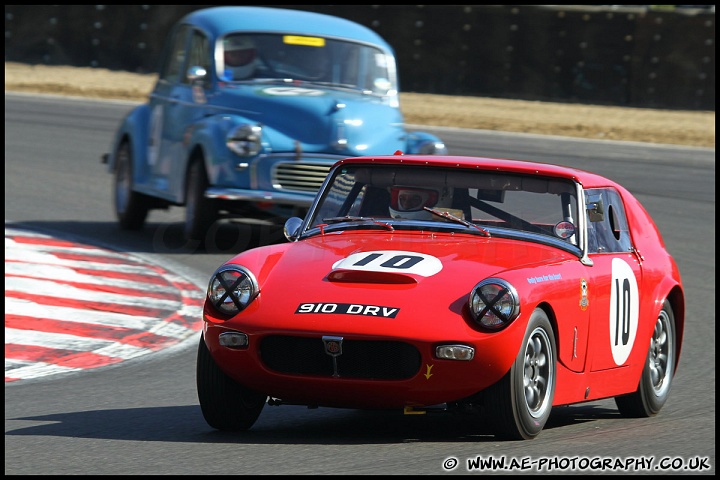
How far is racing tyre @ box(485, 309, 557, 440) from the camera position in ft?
18.2

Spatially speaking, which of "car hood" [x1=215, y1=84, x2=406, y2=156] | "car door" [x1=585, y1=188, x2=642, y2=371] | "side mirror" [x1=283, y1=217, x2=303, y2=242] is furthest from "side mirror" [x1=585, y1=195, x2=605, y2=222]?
"car hood" [x1=215, y1=84, x2=406, y2=156]

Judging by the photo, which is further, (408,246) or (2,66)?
(2,66)

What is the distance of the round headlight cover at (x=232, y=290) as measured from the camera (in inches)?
231

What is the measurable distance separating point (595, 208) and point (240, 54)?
6.56 meters

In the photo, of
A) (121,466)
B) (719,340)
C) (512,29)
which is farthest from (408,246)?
(512,29)

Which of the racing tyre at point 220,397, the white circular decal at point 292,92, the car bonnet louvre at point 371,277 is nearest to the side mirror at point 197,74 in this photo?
the white circular decal at point 292,92

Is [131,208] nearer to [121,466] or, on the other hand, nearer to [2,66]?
[121,466]

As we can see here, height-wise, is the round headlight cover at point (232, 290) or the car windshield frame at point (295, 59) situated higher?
the car windshield frame at point (295, 59)

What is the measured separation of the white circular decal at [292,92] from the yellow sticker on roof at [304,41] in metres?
0.47

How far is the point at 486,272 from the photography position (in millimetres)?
5832

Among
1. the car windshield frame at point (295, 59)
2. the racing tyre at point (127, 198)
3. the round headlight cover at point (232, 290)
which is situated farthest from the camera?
the racing tyre at point (127, 198)

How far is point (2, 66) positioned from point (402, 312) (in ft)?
71.7

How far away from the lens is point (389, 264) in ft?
19.5

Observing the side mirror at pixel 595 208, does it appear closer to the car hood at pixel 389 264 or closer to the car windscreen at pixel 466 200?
the car windscreen at pixel 466 200
